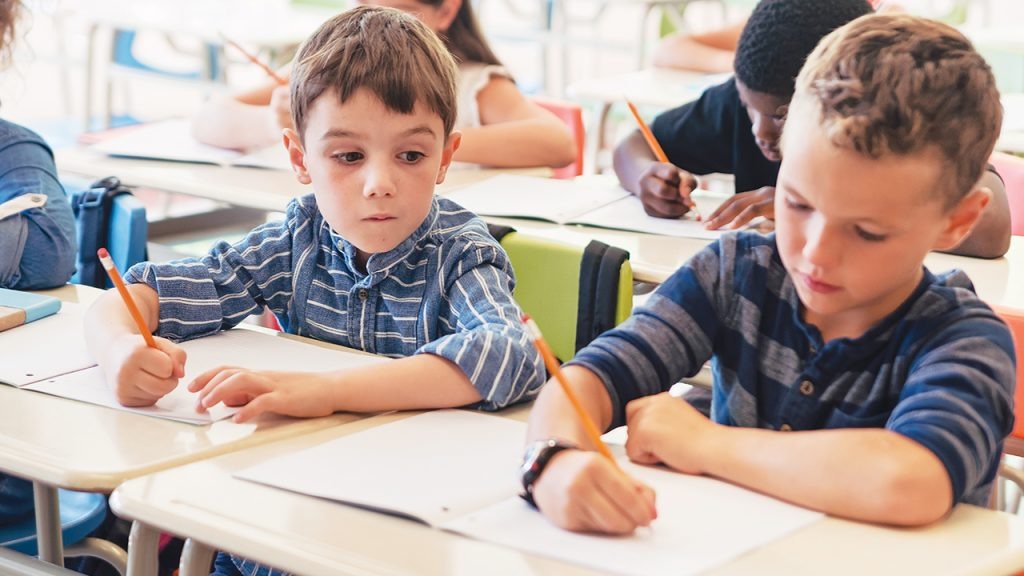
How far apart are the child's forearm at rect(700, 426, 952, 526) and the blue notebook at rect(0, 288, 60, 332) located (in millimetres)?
929

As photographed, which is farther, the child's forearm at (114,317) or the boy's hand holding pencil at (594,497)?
the child's forearm at (114,317)

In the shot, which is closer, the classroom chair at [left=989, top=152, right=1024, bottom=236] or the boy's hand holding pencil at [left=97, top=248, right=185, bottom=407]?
the boy's hand holding pencil at [left=97, top=248, right=185, bottom=407]

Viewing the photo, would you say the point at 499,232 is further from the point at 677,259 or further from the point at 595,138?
the point at 595,138

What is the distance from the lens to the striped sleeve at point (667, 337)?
1.31 metres

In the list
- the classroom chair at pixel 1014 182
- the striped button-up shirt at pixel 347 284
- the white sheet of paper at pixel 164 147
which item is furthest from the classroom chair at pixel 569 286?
the white sheet of paper at pixel 164 147

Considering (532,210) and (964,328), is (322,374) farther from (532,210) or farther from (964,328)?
(532,210)

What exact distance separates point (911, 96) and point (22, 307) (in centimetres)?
112

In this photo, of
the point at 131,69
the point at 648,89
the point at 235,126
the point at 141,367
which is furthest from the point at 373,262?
the point at 131,69

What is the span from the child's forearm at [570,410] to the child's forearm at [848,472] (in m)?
0.13

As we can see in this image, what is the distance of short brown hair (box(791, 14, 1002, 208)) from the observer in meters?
1.12

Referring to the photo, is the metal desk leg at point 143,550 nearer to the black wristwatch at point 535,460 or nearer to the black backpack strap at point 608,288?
the black wristwatch at point 535,460

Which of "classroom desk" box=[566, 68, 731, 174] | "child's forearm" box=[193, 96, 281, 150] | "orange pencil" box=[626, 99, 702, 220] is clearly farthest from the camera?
"classroom desk" box=[566, 68, 731, 174]

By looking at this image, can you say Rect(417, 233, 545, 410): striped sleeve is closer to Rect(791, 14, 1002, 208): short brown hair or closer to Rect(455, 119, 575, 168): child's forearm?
Rect(791, 14, 1002, 208): short brown hair

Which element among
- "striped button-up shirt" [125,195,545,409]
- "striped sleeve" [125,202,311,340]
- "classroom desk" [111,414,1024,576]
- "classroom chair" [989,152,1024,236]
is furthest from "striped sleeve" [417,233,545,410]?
"classroom chair" [989,152,1024,236]
